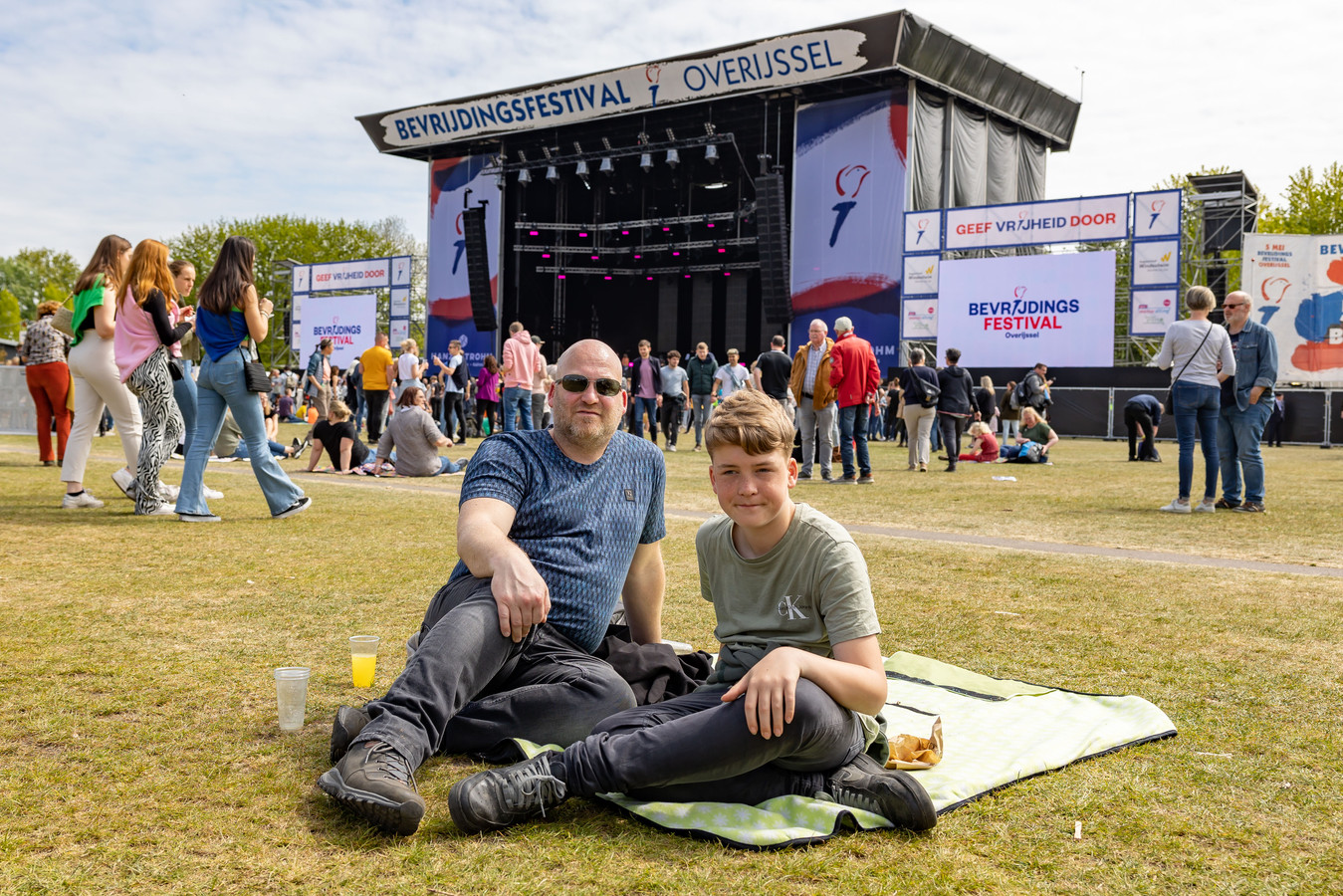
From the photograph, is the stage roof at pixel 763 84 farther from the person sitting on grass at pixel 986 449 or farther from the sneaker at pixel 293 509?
the sneaker at pixel 293 509

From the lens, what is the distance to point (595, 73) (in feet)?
96.4

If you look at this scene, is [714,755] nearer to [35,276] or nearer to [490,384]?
[490,384]

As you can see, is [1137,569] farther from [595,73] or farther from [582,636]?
[595,73]

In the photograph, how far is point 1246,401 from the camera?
28.6 ft

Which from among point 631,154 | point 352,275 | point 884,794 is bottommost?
point 884,794

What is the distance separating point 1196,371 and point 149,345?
26.5 feet

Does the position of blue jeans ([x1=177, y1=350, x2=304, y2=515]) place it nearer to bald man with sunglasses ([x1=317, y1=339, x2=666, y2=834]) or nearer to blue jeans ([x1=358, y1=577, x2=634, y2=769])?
bald man with sunglasses ([x1=317, y1=339, x2=666, y2=834])

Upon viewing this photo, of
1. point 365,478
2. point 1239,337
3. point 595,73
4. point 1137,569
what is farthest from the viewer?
point 595,73

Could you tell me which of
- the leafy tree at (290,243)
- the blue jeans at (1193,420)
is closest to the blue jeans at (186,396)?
the blue jeans at (1193,420)

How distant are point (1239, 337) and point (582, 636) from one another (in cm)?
790

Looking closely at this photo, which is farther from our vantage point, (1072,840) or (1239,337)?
(1239,337)

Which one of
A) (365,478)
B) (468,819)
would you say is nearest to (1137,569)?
(468,819)

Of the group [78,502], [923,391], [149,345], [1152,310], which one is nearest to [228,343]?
[149,345]

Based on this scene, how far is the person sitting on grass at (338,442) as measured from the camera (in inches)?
480
